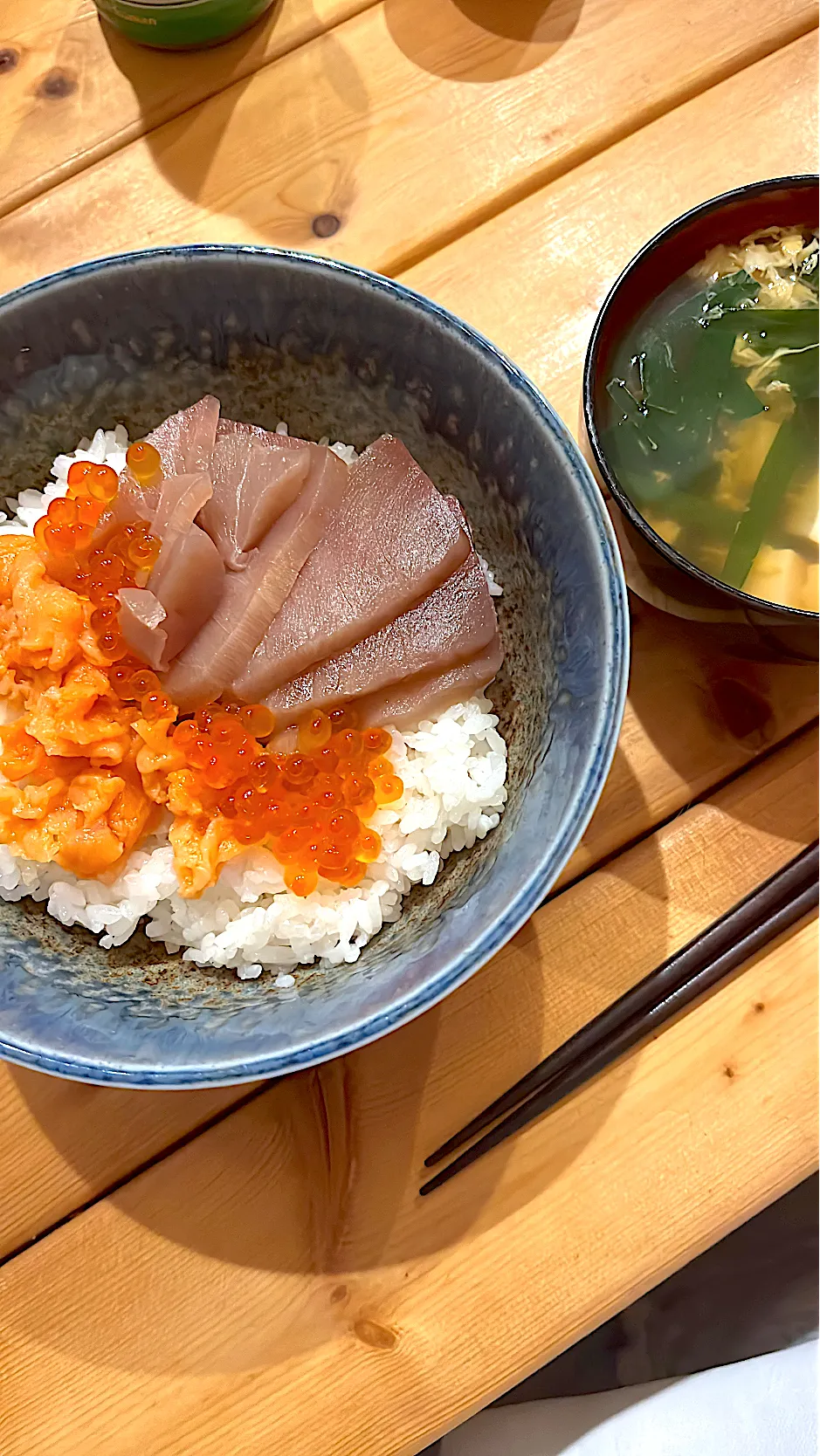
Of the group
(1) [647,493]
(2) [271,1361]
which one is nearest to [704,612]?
(1) [647,493]

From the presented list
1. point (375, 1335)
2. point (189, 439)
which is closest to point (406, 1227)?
point (375, 1335)

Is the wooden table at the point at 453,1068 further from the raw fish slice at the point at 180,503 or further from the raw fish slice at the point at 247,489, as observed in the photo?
the raw fish slice at the point at 180,503

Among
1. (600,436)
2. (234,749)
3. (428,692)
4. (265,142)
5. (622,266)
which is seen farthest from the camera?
(265,142)

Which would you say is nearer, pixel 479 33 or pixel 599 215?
pixel 599 215

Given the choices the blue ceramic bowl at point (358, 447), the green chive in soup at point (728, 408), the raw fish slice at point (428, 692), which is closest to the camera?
the blue ceramic bowl at point (358, 447)

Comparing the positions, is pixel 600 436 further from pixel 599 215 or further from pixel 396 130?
pixel 396 130

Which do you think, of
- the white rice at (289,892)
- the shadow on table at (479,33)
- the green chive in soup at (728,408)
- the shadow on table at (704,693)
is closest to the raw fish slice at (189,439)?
the white rice at (289,892)

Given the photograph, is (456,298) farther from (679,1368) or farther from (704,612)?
(679,1368)
